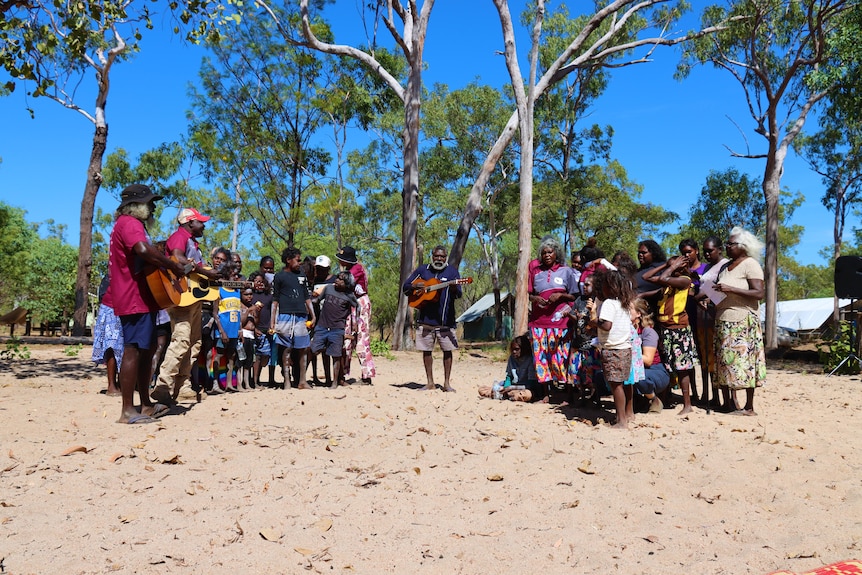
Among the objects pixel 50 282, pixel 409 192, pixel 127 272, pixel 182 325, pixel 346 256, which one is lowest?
pixel 182 325

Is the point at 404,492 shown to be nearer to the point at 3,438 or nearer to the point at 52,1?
the point at 3,438

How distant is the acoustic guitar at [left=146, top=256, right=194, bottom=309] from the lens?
5.16 meters

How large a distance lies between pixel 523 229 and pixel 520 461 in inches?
374

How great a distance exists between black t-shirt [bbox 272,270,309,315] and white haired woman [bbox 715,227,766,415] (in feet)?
15.4

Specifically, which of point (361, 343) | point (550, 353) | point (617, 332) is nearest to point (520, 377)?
point (550, 353)

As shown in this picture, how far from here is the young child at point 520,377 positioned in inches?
288

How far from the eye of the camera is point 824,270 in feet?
194

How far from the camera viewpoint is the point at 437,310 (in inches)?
309

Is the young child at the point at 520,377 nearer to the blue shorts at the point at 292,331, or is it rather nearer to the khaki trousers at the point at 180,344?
the blue shorts at the point at 292,331

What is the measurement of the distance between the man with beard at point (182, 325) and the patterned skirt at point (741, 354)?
5000mm

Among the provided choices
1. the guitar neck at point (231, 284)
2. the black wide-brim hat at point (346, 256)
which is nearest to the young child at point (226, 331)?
the guitar neck at point (231, 284)

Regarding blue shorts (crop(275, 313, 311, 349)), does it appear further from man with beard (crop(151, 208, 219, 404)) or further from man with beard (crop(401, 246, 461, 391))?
man with beard (crop(151, 208, 219, 404))

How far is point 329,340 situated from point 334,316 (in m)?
0.32

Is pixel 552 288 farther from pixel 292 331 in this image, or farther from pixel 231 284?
pixel 231 284
